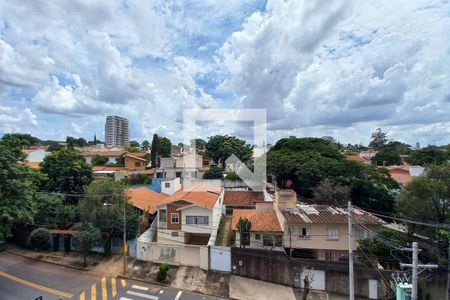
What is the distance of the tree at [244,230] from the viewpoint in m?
19.4

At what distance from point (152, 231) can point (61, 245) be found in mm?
7098

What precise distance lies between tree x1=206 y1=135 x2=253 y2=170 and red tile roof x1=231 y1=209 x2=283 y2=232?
81.8 ft

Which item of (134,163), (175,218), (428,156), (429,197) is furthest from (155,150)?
(428,156)

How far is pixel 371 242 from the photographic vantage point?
1819 centimetres

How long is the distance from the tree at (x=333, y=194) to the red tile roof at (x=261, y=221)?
7.38m

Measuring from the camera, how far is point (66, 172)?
24766 mm

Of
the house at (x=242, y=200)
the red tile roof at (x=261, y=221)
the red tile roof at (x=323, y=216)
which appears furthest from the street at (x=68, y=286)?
the house at (x=242, y=200)

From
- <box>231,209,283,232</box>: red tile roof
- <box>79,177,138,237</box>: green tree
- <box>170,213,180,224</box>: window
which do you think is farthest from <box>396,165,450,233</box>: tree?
<box>79,177,138,237</box>: green tree

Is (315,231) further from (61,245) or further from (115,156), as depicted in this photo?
(115,156)

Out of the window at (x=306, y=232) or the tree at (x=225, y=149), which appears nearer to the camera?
the window at (x=306, y=232)

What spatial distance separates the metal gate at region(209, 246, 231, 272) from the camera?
17875 mm

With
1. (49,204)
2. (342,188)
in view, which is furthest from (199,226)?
(342,188)

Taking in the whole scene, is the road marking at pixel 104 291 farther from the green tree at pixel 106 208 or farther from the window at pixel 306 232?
the window at pixel 306 232

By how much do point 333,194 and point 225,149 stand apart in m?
24.3
